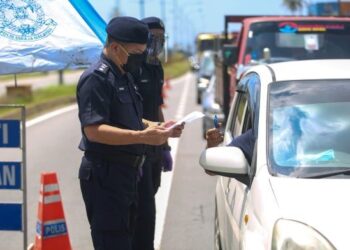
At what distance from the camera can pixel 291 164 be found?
3648 millimetres

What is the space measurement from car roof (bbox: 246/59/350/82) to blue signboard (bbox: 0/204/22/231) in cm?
218

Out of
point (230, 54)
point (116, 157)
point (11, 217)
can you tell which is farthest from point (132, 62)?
point (230, 54)

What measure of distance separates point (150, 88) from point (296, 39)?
5.35 meters

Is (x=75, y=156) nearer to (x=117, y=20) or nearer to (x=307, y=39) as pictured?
(x=307, y=39)

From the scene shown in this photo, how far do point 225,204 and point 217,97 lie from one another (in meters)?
8.31

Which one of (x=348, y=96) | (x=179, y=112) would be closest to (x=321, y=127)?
(x=348, y=96)

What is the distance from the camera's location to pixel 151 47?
526 cm

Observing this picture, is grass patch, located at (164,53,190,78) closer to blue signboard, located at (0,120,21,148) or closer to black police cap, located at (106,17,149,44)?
blue signboard, located at (0,120,21,148)

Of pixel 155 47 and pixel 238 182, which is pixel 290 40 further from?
pixel 238 182

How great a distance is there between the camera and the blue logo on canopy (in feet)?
15.9

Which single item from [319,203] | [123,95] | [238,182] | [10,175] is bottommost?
[10,175]

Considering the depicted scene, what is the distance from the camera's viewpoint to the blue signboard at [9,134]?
530 centimetres

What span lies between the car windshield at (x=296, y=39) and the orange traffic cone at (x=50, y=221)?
496cm

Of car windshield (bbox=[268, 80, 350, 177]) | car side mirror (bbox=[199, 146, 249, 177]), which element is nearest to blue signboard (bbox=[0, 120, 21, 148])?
car side mirror (bbox=[199, 146, 249, 177])
